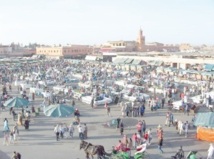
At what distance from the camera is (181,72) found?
42812 millimetres

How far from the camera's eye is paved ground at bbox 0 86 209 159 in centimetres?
1416

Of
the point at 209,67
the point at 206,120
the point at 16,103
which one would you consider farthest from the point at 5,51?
the point at 206,120

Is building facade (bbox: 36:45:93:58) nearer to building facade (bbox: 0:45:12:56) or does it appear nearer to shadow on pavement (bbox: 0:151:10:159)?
building facade (bbox: 0:45:12:56)

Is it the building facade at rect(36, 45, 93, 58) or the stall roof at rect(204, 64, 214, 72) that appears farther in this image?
the building facade at rect(36, 45, 93, 58)

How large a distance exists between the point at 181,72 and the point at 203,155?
2976 centimetres

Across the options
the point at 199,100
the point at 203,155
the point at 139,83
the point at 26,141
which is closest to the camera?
the point at 203,155

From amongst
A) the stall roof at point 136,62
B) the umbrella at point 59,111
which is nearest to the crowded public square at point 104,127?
the umbrella at point 59,111

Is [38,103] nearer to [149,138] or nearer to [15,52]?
[149,138]

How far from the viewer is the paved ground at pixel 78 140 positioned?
1416cm

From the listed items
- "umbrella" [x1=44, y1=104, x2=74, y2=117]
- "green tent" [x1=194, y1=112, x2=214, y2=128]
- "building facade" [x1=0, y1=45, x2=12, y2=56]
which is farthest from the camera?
"building facade" [x1=0, y1=45, x2=12, y2=56]

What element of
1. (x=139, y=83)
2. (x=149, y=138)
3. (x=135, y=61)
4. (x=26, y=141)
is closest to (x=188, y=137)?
(x=149, y=138)

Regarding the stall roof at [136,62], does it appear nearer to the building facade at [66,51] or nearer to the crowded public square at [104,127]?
the crowded public square at [104,127]

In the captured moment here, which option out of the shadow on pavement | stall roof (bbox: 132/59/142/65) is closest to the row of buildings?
stall roof (bbox: 132/59/142/65)

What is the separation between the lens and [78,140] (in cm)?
1620
